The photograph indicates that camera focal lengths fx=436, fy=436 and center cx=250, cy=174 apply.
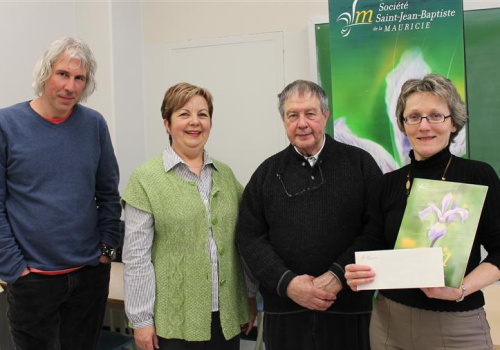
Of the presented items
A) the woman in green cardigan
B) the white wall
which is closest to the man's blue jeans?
the woman in green cardigan

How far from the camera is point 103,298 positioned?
1882 mm

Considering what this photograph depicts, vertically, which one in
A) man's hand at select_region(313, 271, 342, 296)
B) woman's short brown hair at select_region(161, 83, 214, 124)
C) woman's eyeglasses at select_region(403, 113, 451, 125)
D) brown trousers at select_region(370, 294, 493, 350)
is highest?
woman's short brown hair at select_region(161, 83, 214, 124)

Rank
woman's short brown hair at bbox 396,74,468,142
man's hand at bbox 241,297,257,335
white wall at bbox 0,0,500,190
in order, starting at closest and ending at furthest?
woman's short brown hair at bbox 396,74,468,142 < man's hand at bbox 241,297,257,335 < white wall at bbox 0,0,500,190

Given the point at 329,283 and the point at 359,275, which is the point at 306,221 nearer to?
the point at 329,283

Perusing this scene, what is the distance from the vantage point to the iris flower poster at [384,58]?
8.53 feet

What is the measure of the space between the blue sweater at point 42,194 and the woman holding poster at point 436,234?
1.08 meters

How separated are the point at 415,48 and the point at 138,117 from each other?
2269 mm

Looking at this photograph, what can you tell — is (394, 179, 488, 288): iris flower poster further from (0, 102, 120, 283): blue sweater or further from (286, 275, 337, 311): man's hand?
(0, 102, 120, 283): blue sweater

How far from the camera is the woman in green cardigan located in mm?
1629

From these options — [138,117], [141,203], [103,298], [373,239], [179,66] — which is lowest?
[103,298]

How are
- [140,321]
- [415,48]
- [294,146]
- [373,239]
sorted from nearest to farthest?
1. [373,239]
2. [140,321]
3. [294,146]
4. [415,48]

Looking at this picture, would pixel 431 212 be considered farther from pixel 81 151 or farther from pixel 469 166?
pixel 81 151

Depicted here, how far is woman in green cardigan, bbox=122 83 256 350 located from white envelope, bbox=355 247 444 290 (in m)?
0.60

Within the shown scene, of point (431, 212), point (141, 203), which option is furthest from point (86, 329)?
point (431, 212)
